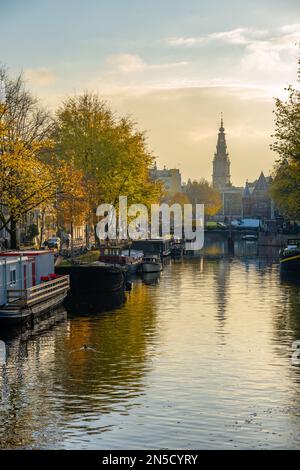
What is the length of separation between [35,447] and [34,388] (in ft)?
27.7

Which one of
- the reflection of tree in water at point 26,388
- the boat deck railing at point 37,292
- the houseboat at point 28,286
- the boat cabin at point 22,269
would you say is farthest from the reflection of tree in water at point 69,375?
the boat cabin at point 22,269

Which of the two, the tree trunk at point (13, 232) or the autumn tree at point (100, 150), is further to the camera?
the autumn tree at point (100, 150)

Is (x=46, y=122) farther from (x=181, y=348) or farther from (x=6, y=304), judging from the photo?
(x=181, y=348)

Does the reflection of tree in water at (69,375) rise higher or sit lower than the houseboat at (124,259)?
lower

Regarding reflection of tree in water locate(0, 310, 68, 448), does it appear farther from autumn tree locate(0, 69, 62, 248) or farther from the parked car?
the parked car

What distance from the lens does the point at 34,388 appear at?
38.2 m

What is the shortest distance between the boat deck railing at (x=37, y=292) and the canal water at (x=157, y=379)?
1.83 metres

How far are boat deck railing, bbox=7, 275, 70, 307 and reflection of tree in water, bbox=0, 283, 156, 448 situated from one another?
2675 mm

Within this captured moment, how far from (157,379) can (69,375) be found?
398 centimetres

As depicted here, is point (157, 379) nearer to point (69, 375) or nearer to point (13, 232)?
point (69, 375)

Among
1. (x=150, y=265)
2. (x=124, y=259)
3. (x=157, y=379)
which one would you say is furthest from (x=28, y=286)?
(x=150, y=265)

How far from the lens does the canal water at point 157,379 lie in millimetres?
31281

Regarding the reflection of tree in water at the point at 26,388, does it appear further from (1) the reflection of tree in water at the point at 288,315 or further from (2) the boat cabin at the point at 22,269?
(1) the reflection of tree in water at the point at 288,315

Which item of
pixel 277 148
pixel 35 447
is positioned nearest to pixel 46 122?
pixel 277 148
